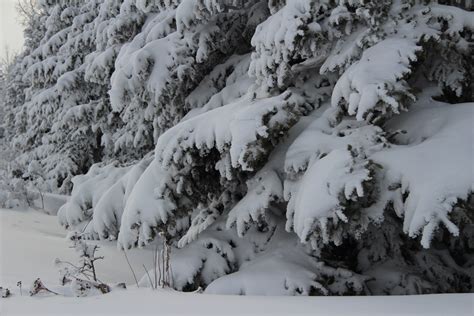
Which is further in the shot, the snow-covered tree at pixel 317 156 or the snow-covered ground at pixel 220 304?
the snow-covered tree at pixel 317 156

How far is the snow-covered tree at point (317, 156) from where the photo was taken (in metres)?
3.04

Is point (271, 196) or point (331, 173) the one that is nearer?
point (331, 173)

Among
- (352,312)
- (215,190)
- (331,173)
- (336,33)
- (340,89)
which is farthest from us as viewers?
(215,190)

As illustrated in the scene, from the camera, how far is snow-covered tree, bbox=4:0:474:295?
3043 millimetres

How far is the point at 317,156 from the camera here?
11.4ft

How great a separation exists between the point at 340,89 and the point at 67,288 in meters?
2.67

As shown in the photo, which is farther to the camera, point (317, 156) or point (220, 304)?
point (317, 156)

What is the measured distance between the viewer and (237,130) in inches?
137

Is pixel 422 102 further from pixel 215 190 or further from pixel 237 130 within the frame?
pixel 215 190

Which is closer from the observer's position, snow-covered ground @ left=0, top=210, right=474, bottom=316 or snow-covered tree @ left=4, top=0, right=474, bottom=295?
snow-covered ground @ left=0, top=210, right=474, bottom=316

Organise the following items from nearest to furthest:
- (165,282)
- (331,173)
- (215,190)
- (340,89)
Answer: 1. (331,173)
2. (340,89)
3. (165,282)
4. (215,190)

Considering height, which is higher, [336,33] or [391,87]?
[336,33]

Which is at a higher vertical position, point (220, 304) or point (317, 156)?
point (317, 156)

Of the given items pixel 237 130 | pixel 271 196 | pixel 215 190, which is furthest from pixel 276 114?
pixel 215 190
